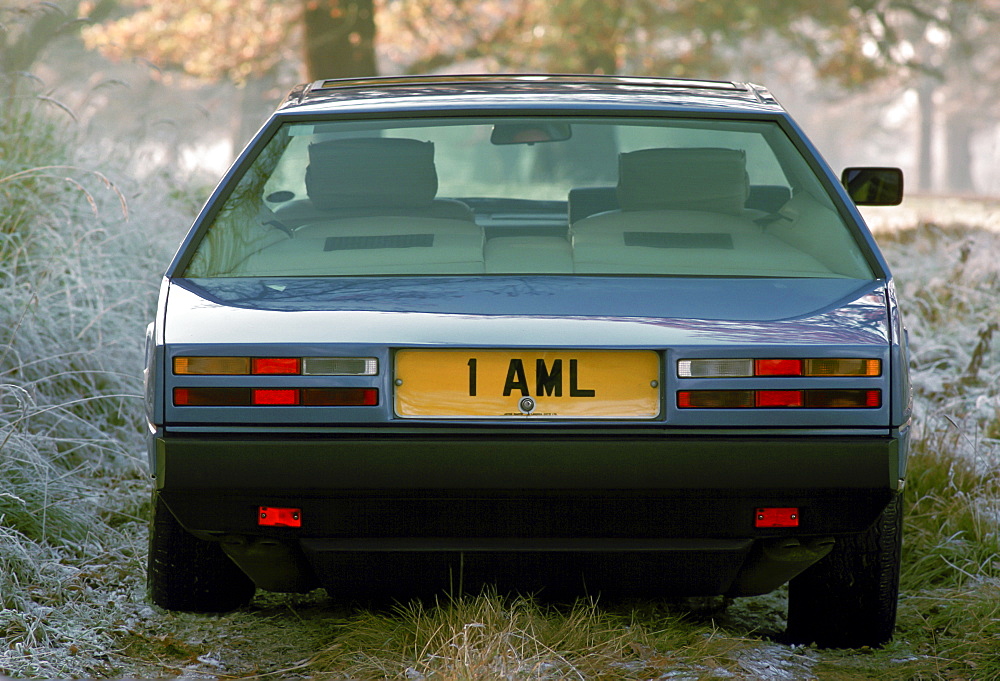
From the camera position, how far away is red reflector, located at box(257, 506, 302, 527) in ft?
7.91

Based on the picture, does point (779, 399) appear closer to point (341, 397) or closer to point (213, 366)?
point (341, 397)

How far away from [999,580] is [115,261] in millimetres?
4070

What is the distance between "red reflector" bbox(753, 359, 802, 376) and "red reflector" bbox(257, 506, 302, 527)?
1.03 metres

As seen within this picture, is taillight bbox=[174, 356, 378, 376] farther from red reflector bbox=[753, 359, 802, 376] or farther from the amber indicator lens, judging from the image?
red reflector bbox=[753, 359, 802, 376]

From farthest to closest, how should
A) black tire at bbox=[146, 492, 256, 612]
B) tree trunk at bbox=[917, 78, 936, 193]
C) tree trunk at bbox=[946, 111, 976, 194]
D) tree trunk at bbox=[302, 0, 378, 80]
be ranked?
tree trunk at bbox=[946, 111, 976, 194]
tree trunk at bbox=[917, 78, 936, 193]
tree trunk at bbox=[302, 0, 378, 80]
black tire at bbox=[146, 492, 256, 612]

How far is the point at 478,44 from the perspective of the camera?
702 inches

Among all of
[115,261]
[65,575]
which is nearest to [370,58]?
[115,261]

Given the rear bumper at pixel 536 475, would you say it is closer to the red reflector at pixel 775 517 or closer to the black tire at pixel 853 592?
the red reflector at pixel 775 517

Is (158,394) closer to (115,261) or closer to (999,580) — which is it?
(999,580)

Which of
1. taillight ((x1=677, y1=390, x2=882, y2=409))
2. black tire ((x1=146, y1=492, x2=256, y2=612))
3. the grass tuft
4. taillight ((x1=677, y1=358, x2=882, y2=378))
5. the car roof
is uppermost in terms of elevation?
the car roof

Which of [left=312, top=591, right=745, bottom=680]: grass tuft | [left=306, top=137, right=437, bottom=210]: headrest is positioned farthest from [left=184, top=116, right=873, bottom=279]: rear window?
[left=312, top=591, right=745, bottom=680]: grass tuft

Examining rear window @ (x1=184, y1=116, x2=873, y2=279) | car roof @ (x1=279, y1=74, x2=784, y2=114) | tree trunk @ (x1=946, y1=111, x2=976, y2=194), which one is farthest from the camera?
tree trunk @ (x1=946, y1=111, x2=976, y2=194)

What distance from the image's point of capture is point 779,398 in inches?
92.6

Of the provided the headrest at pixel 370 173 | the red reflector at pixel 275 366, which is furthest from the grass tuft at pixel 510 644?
the headrest at pixel 370 173
